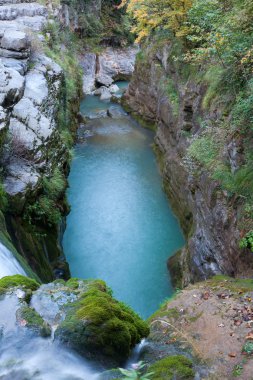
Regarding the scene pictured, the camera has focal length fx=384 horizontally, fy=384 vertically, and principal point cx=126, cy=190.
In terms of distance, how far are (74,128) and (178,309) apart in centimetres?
1503

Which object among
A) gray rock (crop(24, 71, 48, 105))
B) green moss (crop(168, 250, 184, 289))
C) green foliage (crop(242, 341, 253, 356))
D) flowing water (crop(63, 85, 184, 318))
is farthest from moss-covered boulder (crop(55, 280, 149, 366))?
gray rock (crop(24, 71, 48, 105))

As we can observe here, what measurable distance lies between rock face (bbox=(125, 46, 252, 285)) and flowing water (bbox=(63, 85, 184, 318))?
0.82 m

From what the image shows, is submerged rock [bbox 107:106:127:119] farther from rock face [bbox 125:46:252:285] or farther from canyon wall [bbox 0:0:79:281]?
canyon wall [bbox 0:0:79:281]

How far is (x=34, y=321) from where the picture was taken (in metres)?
5.02

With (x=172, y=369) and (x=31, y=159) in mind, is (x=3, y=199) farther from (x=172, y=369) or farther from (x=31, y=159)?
(x=172, y=369)

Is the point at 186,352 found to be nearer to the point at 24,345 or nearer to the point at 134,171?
the point at 24,345

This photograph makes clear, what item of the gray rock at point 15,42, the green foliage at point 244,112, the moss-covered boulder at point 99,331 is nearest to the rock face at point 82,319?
the moss-covered boulder at point 99,331

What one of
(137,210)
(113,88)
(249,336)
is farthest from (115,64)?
(249,336)

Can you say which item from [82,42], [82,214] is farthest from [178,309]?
[82,42]

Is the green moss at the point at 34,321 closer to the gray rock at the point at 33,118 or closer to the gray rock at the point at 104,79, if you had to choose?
the gray rock at the point at 33,118

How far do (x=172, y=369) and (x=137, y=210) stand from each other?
33.8 ft

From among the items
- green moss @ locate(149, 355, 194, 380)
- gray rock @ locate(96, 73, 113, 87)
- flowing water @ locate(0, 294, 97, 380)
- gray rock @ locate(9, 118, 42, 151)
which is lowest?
flowing water @ locate(0, 294, 97, 380)

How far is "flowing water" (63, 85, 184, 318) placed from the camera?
11547mm

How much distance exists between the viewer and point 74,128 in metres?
20.4
